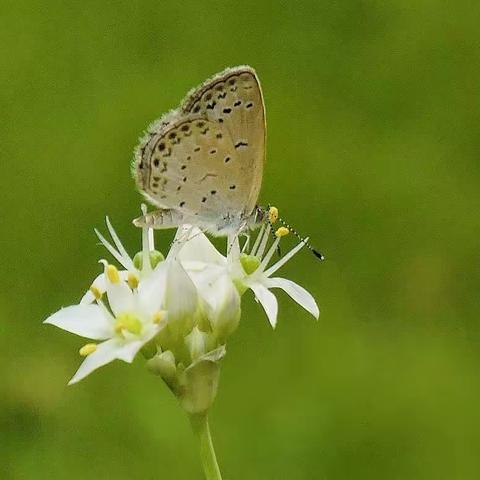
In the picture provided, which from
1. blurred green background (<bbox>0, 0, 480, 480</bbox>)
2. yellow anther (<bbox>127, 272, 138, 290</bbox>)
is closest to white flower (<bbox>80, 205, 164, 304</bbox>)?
yellow anther (<bbox>127, 272, 138, 290</bbox>)

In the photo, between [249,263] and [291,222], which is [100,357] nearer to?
[249,263]

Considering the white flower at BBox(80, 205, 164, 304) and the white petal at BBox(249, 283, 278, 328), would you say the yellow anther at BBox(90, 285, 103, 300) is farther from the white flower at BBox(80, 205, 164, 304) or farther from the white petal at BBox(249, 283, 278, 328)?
the white petal at BBox(249, 283, 278, 328)

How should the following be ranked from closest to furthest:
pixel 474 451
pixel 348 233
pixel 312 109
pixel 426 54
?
1. pixel 474 451
2. pixel 348 233
3. pixel 312 109
4. pixel 426 54

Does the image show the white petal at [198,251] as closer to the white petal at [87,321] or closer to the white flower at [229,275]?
the white flower at [229,275]

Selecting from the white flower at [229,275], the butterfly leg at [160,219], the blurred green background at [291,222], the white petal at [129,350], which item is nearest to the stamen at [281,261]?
the white flower at [229,275]

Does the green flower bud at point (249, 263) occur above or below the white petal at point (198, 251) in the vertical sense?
below

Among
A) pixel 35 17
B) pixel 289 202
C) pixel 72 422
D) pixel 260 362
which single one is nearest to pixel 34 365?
pixel 72 422

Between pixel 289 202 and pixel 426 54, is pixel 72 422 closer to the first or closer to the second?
pixel 289 202
